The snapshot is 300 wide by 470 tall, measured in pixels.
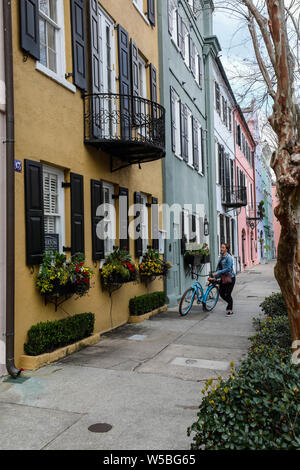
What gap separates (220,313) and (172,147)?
17.5ft

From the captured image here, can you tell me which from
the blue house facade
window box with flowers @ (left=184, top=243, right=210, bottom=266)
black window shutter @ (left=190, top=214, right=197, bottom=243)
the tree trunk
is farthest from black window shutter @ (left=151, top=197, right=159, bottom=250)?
the tree trunk

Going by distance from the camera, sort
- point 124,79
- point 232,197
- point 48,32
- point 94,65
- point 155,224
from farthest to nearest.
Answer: point 232,197
point 155,224
point 124,79
point 94,65
point 48,32

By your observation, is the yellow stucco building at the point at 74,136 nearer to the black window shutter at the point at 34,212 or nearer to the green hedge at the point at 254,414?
the black window shutter at the point at 34,212

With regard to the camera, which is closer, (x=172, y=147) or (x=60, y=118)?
(x=60, y=118)

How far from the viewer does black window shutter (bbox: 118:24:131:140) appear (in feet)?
30.8

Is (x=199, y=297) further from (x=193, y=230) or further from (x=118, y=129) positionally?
(x=193, y=230)

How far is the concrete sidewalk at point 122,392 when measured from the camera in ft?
13.5

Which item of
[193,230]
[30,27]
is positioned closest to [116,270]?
[30,27]

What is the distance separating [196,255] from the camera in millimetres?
15500

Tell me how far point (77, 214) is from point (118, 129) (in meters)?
2.62

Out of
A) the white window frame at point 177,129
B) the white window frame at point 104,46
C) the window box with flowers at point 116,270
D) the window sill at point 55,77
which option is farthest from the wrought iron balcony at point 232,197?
the window sill at point 55,77
